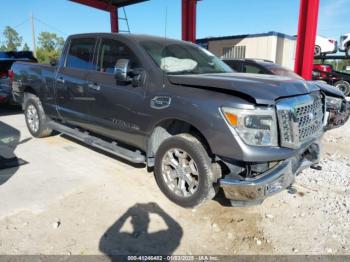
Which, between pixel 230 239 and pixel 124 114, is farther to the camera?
pixel 124 114

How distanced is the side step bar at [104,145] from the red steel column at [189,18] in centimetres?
899

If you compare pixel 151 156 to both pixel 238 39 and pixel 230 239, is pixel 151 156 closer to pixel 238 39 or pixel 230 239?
pixel 230 239

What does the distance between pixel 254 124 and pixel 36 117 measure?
15.4 ft

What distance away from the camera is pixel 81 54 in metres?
4.98

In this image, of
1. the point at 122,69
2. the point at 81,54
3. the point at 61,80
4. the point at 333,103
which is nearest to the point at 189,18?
the point at 333,103

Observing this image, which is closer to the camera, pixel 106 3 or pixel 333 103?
pixel 333 103

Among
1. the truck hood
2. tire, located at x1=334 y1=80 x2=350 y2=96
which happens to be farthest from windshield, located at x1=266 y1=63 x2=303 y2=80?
tire, located at x1=334 y1=80 x2=350 y2=96

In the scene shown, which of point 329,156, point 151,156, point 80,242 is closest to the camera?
point 80,242

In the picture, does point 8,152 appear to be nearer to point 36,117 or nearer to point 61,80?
point 36,117

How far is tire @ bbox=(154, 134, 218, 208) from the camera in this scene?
3289 millimetres

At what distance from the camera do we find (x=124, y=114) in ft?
13.3

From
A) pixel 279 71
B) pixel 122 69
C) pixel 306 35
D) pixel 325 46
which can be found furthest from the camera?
pixel 325 46

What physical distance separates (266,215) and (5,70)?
26.4 ft

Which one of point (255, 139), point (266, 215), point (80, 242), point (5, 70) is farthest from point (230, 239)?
point (5, 70)
